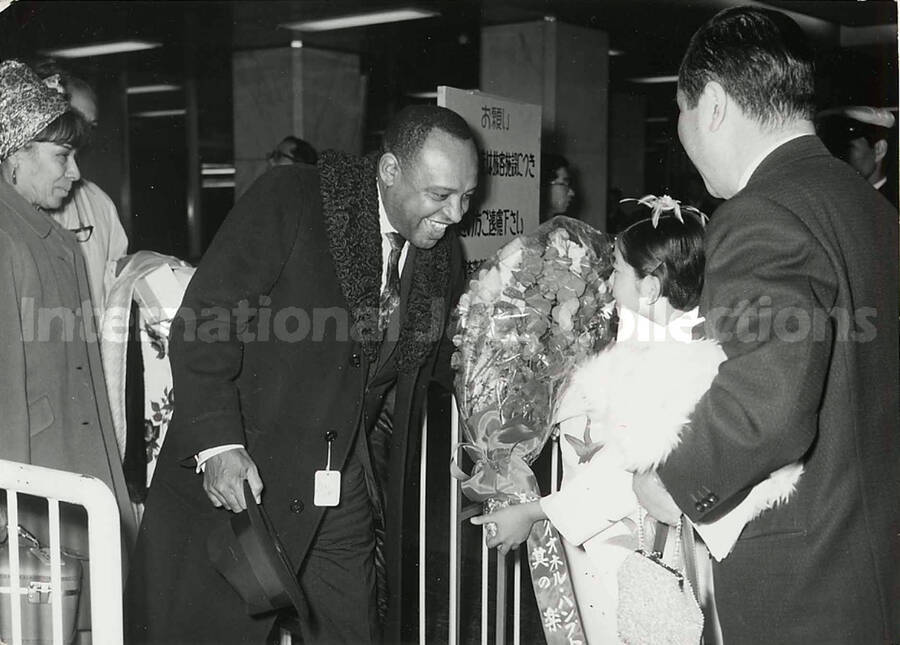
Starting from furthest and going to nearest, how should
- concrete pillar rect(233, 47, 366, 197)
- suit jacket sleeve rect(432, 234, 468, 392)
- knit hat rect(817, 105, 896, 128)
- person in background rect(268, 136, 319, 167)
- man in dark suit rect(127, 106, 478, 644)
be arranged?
concrete pillar rect(233, 47, 366, 197), person in background rect(268, 136, 319, 167), knit hat rect(817, 105, 896, 128), suit jacket sleeve rect(432, 234, 468, 392), man in dark suit rect(127, 106, 478, 644)

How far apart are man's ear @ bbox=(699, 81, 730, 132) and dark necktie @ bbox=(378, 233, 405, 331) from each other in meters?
1.07

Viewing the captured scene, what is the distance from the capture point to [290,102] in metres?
10.9

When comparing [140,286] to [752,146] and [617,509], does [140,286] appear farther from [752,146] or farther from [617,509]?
[752,146]

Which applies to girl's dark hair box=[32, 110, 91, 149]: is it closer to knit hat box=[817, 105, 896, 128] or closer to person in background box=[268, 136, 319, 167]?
knit hat box=[817, 105, 896, 128]

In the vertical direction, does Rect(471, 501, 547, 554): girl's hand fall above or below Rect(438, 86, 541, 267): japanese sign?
below

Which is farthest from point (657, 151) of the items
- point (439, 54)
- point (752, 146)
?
point (752, 146)

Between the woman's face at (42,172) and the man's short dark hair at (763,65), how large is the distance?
197 cm

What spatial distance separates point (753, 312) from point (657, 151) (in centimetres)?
1261

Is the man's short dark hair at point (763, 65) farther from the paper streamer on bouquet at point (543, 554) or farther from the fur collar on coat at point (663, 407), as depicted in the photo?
the paper streamer on bouquet at point (543, 554)

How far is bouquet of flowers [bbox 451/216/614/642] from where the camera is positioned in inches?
86.5

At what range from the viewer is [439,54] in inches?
439

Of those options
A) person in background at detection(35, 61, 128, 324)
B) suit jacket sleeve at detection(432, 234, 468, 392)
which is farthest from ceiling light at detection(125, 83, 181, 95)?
suit jacket sleeve at detection(432, 234, 468, 392)

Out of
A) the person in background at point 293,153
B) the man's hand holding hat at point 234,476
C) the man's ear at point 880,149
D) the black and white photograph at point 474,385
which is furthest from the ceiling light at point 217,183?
the man's hand holding hat at point 234,476

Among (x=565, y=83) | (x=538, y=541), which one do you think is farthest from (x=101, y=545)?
(x=565, y=83)
